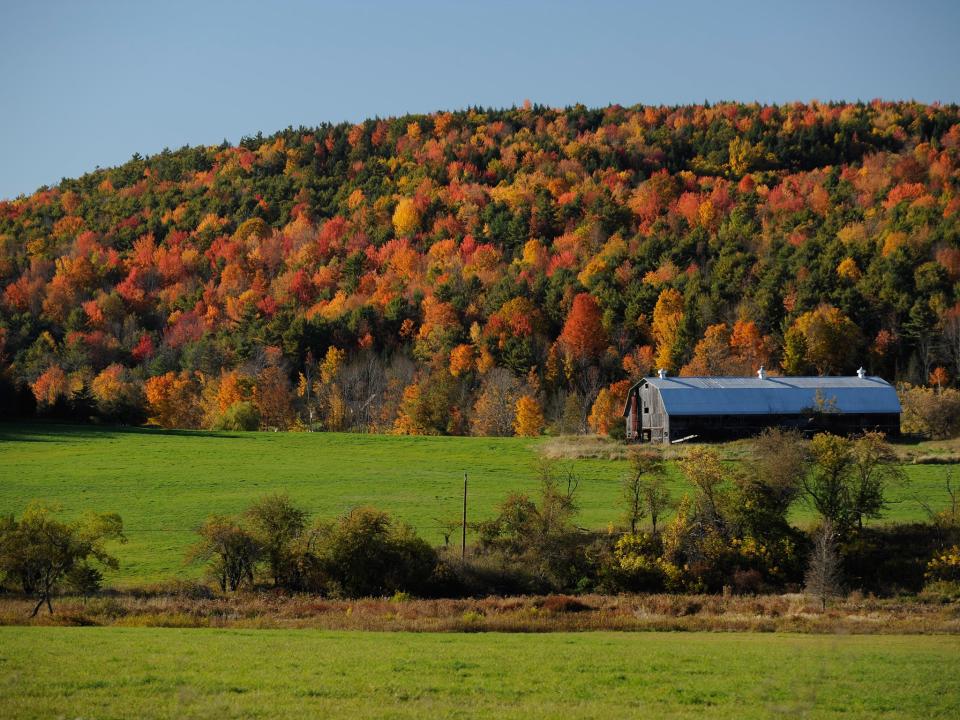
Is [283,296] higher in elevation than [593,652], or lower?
higher

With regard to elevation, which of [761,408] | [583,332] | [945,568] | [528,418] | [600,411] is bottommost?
[945,568]

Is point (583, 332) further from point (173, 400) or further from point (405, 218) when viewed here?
point (405, 218)

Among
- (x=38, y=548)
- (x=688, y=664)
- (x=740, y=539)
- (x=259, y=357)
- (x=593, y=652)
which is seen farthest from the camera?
(x=259, y=357)

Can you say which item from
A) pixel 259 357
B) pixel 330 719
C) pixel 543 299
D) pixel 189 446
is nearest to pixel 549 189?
pixel 543 299

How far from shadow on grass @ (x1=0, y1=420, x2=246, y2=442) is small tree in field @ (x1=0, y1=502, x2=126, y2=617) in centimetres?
3433

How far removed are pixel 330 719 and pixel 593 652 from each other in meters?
8.48

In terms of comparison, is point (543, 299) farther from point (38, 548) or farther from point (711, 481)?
point (38, 548)

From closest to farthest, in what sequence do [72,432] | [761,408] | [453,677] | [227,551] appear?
[453,677] < [227,551] < [761,408] < [72,432]

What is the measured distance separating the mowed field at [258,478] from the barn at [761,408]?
762 centimetres

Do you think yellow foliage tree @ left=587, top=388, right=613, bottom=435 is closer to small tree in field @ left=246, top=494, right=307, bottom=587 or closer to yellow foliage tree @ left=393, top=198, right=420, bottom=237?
small tree in field @ left=246, top=494, right=307, bottom=587

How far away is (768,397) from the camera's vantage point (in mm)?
62125

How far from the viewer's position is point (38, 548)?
96.0 feet

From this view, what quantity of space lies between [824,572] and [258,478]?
29370 millimetres

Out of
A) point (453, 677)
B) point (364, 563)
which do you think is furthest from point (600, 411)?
point (453, 677)
